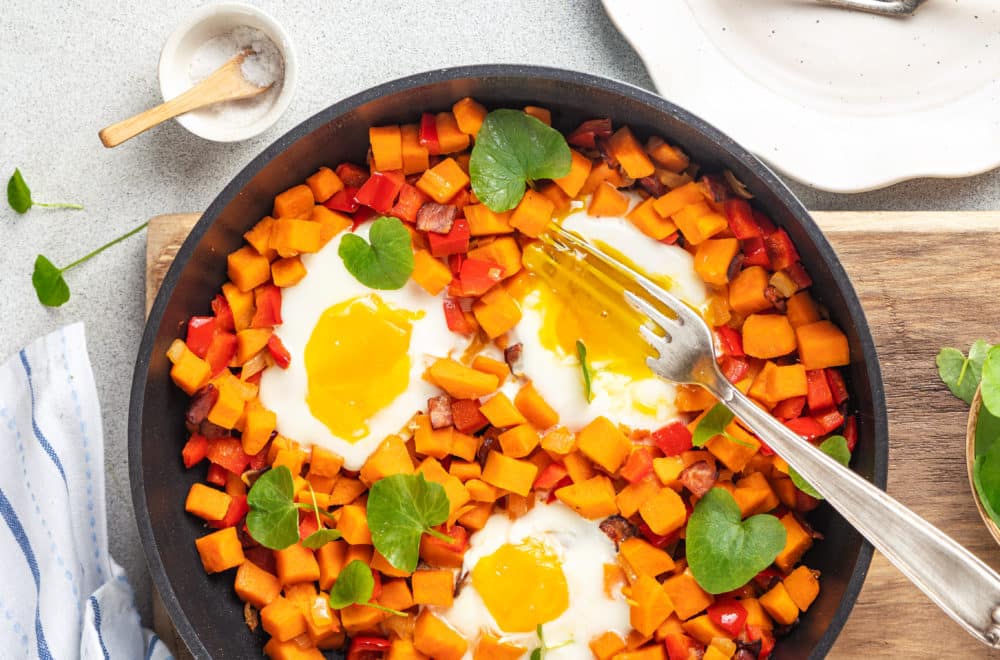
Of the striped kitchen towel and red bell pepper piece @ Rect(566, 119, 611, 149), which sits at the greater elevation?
red bell pepper piece @ Rect(566, 119, 611, 149)

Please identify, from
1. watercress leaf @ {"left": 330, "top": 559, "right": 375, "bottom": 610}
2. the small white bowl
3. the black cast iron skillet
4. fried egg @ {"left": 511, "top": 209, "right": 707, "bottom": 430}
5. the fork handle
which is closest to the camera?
the fork handle

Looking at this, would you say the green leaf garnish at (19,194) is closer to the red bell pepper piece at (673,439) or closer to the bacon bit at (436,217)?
the bacon bit at (436,217)

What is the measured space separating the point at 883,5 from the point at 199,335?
2179mm

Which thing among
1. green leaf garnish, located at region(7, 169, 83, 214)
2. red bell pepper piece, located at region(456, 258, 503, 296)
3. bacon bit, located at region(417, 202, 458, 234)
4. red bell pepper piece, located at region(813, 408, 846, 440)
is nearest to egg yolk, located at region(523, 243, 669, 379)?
red bell pepper piece, located at region(456, 258, 503, 296)

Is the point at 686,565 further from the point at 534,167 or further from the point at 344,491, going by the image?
the point at 534,167

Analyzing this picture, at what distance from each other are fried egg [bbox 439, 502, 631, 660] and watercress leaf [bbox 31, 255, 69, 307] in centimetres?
139

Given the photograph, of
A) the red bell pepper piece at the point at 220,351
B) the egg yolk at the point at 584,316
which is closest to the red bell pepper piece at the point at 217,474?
the red bell pepper piece at the point at 220,351

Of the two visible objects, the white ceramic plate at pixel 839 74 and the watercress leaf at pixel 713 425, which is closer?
the watercress leaf at pixel 713 425

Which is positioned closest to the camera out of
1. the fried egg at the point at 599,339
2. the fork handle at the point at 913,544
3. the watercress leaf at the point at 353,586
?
the fork handle at the point at 913,544

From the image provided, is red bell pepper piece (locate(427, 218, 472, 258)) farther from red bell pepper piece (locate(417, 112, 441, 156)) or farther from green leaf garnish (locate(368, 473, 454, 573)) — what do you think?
green leaf garnish (locate(368, 473, 454, 573))

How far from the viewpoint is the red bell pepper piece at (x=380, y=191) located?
8.38 ft

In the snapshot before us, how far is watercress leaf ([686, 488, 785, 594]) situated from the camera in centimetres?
237

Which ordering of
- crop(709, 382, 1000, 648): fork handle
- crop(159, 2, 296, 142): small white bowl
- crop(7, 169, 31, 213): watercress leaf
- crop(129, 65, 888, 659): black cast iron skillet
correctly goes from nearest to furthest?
crop(709, 382, 1000, 648): fork handle, crop(129, 65, 888, 659): black cast iron skillet, crop(159, 2, 296, 142): small white bowl, crop(7, 169, 31, 213): watercress leaf

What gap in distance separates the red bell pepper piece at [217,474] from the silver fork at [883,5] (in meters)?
2.20
